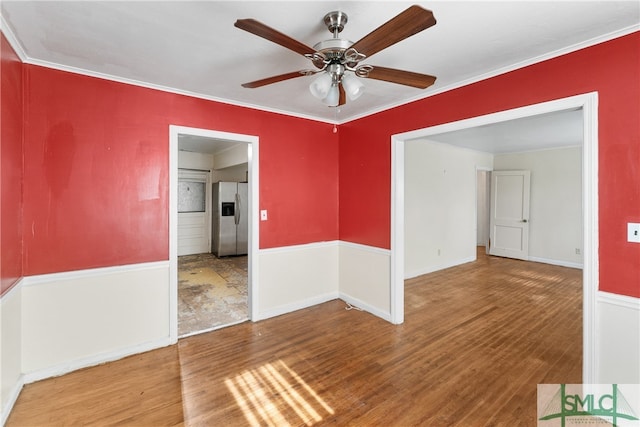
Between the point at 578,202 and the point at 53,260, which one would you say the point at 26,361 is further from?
the point at 578,202

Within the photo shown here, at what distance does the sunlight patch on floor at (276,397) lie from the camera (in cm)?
185

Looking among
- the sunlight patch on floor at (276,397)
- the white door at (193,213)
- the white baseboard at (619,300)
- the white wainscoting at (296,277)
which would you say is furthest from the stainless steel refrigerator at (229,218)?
the white baseboard at (619,300)

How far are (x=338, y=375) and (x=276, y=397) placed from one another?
52 cm

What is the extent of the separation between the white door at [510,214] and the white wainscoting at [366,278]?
4889mm

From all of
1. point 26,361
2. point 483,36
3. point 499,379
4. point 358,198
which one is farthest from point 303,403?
point 483,36

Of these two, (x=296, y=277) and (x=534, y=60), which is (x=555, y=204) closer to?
(x=534, y=60)

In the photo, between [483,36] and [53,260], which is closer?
[483,36]

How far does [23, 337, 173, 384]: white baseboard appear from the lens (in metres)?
2.21

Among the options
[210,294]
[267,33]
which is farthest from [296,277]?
[267,33]

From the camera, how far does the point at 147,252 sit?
2.68 m

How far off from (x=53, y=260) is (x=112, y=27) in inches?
72.3

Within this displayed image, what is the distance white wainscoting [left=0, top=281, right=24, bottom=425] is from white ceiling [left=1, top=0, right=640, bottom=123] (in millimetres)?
1766

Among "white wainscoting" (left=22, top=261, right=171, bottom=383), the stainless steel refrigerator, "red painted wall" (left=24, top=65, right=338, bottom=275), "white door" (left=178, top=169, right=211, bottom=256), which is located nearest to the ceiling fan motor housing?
"red painted wall" (left=24, top=65, right=338, bottom=275)

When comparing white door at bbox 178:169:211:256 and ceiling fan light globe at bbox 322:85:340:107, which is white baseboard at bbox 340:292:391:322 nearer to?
ceiling fan light globe at bbox 322:85:340:107
